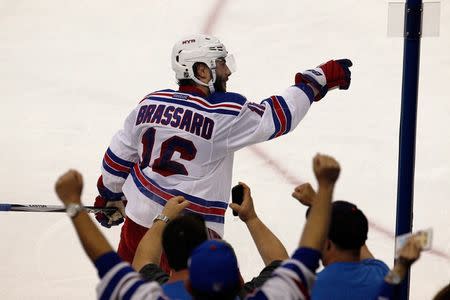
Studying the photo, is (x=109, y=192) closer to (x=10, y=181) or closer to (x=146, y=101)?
(x=146, y=101)

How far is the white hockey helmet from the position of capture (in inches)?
150

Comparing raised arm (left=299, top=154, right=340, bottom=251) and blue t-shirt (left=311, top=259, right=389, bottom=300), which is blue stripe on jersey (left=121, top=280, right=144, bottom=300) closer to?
raised arm (left=299, top=154, right=340, bottom=251)

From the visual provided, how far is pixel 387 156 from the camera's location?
5035mm

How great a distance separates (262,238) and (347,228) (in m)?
0.34

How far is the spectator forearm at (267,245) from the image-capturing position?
9.18ft

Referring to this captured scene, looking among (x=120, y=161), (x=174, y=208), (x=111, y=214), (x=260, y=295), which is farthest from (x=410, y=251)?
(x=111, y=214)

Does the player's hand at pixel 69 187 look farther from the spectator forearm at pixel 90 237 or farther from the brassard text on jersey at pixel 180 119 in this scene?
the brassard text on jersey at pixel 180 119

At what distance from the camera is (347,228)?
2.56 metres

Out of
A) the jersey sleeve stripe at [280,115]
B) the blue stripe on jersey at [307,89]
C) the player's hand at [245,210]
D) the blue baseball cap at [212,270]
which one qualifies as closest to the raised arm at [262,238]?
the player's hand at [245,210]

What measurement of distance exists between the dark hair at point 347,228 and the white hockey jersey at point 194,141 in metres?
1.18

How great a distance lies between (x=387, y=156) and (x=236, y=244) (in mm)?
953

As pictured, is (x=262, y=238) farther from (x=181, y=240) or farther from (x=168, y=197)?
(x=168, y=197)

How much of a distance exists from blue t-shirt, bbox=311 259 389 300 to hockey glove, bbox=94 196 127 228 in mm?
1596

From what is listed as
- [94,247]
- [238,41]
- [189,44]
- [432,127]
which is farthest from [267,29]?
[94,247]
